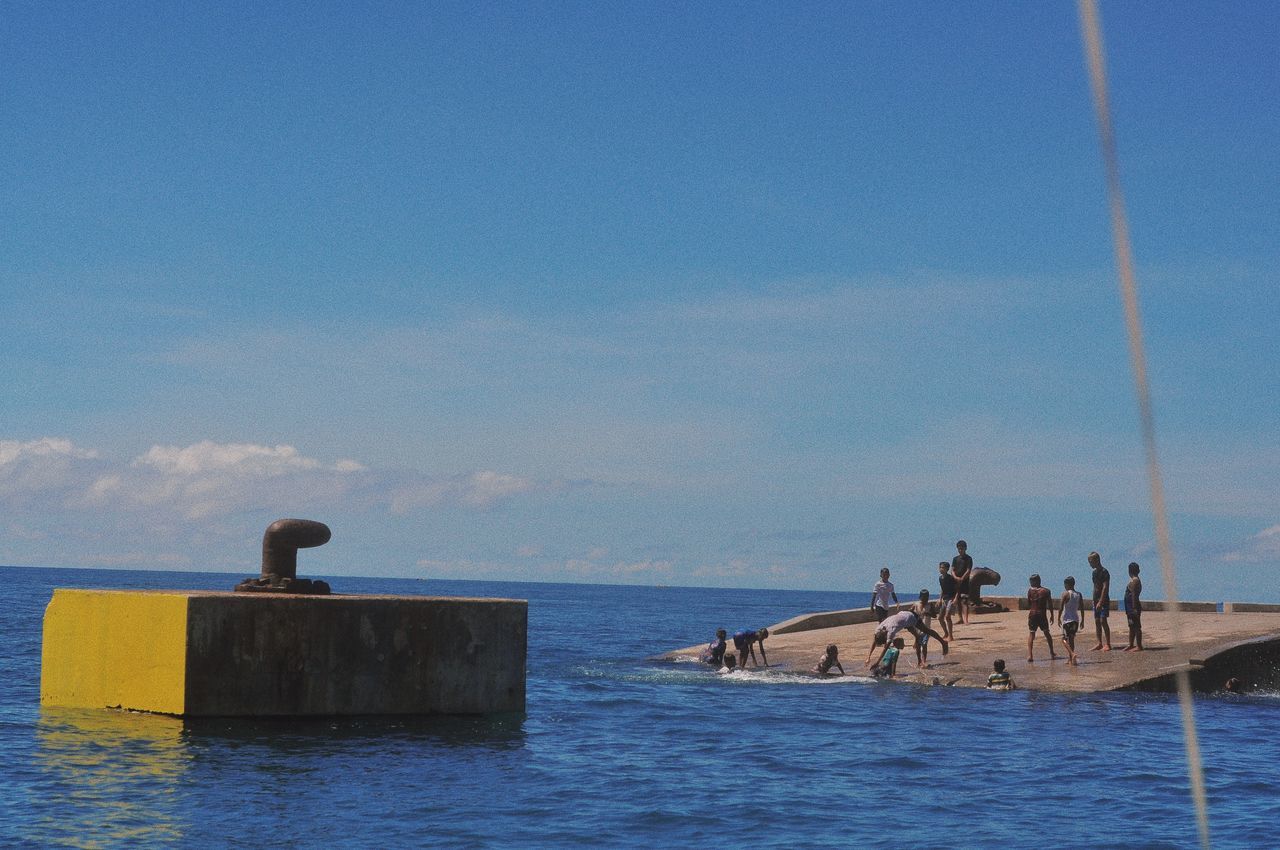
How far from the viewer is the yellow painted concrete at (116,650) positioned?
56.8ft

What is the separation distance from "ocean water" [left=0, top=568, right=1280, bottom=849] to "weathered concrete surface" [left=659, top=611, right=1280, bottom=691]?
0.97 metres

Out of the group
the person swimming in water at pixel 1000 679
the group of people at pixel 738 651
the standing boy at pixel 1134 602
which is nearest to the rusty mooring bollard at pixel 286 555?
the group of people at pixel 738 651

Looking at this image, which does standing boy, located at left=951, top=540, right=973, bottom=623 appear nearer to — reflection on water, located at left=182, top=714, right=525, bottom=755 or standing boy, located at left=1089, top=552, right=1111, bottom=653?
standing boy, located at left=1089, top=552, right=1111, bottom=653

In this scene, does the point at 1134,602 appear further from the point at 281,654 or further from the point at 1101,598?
the point at 281,654

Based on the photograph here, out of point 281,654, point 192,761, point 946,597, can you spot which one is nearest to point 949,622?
point 946,597

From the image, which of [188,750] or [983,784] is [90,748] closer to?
[188,750]

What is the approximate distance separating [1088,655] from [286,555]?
16149 mm

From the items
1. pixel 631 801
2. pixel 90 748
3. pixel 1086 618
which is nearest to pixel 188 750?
pixel 90 748

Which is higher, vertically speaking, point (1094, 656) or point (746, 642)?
point (746, 642)

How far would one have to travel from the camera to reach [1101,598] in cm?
2639

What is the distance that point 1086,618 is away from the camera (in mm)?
33062

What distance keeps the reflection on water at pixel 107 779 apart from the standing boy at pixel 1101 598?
56.2 feet

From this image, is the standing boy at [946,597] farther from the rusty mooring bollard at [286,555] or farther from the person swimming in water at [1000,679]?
the rusty mooring bollard at [286,555]

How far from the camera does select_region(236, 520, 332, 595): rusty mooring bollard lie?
19422mm
